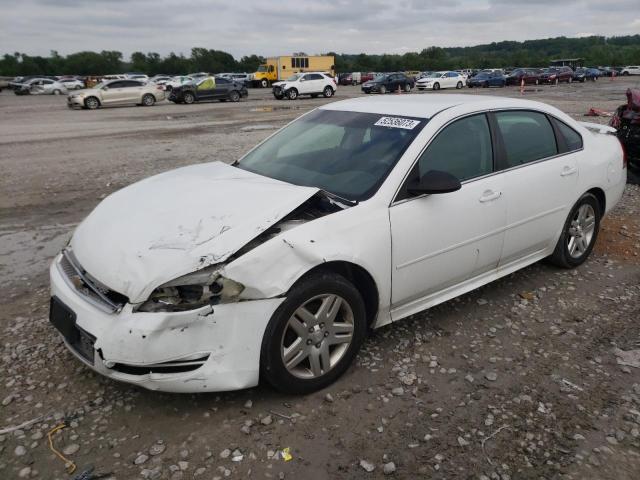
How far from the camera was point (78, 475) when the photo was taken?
2.44 metres

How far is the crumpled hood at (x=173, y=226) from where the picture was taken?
2609 mm

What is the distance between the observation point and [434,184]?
3174 mm

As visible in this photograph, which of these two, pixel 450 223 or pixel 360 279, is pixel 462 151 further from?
pixel 360 279

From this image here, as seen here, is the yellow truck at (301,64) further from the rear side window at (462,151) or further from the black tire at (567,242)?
the rear side window at (462,151)

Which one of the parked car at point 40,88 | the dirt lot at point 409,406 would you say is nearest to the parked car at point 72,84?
the parked car at point 40,88

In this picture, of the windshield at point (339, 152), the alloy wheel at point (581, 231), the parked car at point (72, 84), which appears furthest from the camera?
the parked car at point (72, 84)

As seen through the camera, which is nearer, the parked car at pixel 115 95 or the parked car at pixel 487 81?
the parked car at pixel 115 95

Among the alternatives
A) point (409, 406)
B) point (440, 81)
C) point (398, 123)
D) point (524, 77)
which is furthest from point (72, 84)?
point (409, 406)

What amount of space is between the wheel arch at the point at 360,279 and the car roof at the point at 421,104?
128 centimetres

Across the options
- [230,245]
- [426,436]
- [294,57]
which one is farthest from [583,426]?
[294,57]

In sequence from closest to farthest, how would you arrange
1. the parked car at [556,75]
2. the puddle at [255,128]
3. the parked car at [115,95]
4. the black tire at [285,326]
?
the black tire at [285,326] → the puddle at [255,128] → the parked car at [115,95] → the parked car at [556,75]

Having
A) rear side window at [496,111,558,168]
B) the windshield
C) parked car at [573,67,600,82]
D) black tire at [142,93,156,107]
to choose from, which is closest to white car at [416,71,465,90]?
parked car at [573,67,600,82]

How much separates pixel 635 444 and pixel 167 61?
9733cm

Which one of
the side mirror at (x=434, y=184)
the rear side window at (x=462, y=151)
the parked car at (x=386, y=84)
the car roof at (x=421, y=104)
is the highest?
the car roof at (x=421, y=104)
